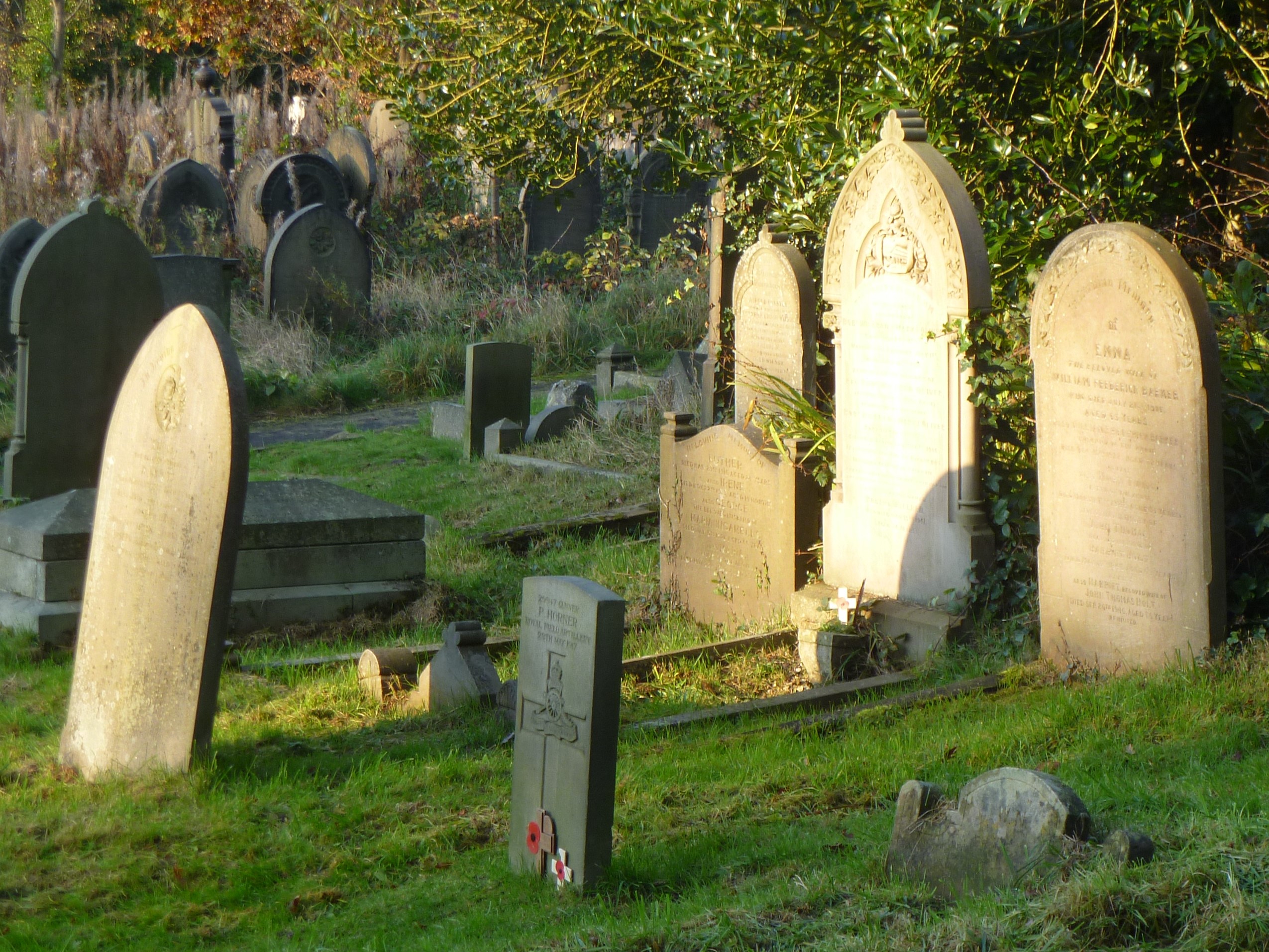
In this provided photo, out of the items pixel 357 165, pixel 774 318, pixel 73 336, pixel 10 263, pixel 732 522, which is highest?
pixel 357 165

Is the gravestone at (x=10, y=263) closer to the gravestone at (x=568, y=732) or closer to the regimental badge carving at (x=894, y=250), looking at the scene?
the regimental badge carving at (x=894, y=250)

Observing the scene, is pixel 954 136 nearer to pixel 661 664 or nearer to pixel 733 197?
pixel 733 197

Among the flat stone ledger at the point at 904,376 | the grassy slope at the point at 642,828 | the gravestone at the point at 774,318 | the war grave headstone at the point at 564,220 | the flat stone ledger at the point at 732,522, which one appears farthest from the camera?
the war grave headstone at the point at 564,220

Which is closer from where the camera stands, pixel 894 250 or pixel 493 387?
pixel 894 250

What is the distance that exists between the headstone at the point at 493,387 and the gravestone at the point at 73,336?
3.62m

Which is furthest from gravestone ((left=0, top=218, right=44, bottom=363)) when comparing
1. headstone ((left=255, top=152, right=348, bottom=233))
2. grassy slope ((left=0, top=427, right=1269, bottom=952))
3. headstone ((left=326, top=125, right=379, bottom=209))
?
grassy slope ((left=0, top=427, right=1269, bottom=952))

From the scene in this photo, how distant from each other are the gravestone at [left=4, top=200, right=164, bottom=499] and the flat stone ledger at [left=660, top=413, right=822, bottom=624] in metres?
3.96

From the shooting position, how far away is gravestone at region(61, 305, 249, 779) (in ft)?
16.0

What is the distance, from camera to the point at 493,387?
13070mm

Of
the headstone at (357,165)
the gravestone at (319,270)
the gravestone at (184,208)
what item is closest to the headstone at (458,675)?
the gravestone at (319,270)

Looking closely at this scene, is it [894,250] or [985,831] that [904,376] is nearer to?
[894,250]

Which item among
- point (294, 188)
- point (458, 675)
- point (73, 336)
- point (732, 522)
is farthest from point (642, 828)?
point (294, 188)

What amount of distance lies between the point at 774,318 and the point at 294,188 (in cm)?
1461

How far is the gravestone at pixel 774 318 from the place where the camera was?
820 centimetres
